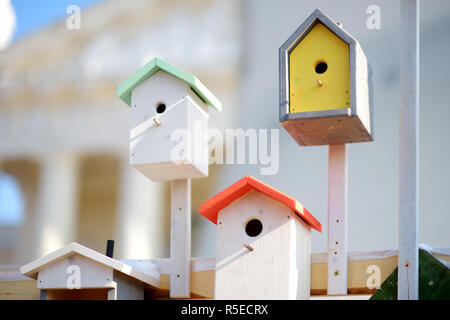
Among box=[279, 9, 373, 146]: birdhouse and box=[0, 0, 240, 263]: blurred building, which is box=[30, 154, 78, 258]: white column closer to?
box=[0, 0, 240, 263]: blurred building

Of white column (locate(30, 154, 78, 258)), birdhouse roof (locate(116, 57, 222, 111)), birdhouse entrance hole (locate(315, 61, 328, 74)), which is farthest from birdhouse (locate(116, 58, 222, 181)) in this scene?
white column (locate(30, 154, 78, 258))

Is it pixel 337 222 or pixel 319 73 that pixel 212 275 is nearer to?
pixel 337 222

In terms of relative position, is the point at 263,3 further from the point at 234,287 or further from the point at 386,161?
the point at 234,287

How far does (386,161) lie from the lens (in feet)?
37.3

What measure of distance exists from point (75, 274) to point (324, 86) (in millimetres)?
1650

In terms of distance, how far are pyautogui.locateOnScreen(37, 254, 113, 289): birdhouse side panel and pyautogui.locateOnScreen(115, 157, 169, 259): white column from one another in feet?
35.0

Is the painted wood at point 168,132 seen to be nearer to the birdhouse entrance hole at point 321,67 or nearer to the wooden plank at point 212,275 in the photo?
the wooden plank at point 212,275

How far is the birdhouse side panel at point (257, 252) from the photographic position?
12.1ft

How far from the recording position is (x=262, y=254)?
377 centimetres

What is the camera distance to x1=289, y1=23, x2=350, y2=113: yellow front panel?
3.91 m

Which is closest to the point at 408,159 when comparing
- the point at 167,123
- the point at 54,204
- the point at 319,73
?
the point at 319,73

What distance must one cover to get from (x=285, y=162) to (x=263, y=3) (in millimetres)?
3204

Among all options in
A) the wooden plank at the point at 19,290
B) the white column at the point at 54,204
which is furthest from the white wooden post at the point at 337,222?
the white column at the point at 54,204

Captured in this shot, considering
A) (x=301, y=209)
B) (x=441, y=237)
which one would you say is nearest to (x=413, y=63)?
(x=301, y=209)
